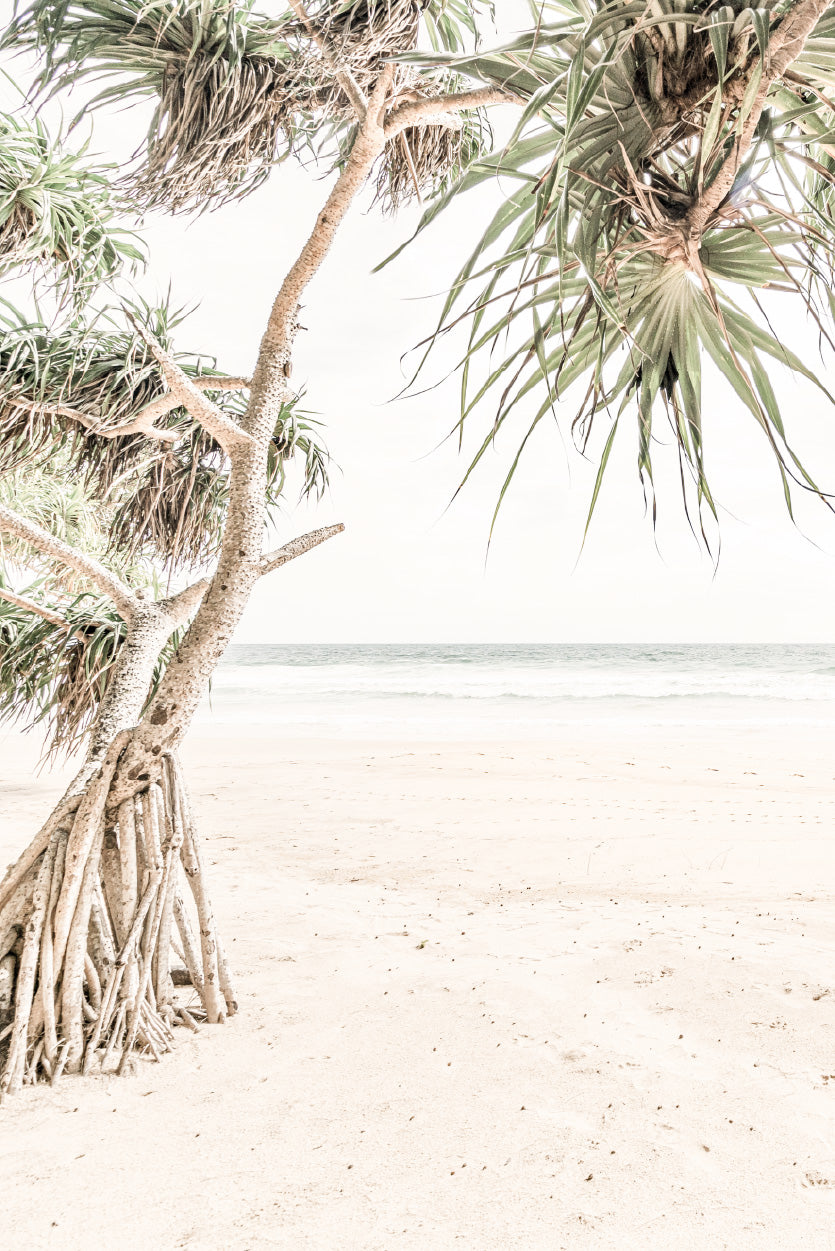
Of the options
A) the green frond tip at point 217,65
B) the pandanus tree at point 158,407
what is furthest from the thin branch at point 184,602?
the green frond tip at point 217,65

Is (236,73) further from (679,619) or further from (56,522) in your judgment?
(679,619)

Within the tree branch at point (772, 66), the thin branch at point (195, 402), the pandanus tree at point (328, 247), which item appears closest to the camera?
the tree branch at point (772, 66)

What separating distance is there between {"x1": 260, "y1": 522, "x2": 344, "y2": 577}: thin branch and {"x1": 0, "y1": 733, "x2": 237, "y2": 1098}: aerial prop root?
0.68 m

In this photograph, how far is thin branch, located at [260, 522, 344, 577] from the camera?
2.53 meters

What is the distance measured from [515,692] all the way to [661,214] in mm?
17895

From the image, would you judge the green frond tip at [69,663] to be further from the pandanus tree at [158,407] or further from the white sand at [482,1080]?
the white sand at [482,1080]

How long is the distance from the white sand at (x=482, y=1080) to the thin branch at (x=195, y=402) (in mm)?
1878

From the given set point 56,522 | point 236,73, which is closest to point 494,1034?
point 236,73

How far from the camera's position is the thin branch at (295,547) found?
2533 mm

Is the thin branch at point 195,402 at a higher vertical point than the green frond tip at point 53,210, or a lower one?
lower

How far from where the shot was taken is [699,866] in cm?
456

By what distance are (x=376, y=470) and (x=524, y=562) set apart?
7647 mm

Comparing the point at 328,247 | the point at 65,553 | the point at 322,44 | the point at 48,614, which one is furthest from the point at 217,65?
the point at 48,614

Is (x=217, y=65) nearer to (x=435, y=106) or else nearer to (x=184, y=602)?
(x=435, y=106)
